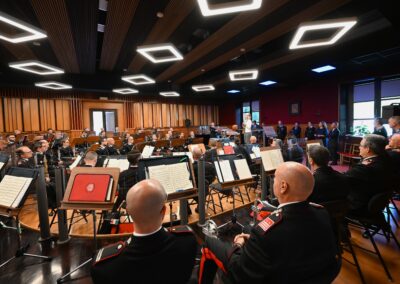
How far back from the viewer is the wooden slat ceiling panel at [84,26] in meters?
4.62

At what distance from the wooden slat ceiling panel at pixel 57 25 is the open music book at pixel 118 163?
3403 millimetres

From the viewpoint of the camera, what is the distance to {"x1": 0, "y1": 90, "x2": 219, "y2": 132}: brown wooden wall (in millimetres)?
10712

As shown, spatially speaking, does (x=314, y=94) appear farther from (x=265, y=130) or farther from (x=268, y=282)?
(x=268, y=282)

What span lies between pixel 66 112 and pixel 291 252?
44.8 feet

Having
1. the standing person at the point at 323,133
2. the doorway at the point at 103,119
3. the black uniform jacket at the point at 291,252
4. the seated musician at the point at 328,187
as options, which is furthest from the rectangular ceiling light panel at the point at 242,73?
the doorway at the point at 103,119

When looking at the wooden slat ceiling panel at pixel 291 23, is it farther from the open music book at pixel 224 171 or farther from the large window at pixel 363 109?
the large window at pixel 363 109

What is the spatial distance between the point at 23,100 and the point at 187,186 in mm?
12303

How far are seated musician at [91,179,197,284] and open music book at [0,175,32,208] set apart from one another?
1951 mm

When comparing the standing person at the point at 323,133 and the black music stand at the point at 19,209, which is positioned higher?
the standing person at the point at 323,133

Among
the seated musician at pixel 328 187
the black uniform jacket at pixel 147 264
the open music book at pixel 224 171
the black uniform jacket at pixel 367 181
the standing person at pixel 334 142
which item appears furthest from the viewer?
the standing person at pixel 334 142

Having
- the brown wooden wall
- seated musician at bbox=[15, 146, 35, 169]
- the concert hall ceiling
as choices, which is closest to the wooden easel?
seated musician at bbox=[15, 146, 35, 169]

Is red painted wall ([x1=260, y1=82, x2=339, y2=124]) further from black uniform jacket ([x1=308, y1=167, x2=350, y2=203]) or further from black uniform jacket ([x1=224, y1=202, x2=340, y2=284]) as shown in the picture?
black uniform jacket ([x1=224, y1=202, x2=340, y2=284])


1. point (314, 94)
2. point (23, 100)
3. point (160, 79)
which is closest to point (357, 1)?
point (314, 94)

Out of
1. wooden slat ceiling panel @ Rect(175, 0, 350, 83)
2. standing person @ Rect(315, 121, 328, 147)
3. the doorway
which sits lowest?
standing person @ Rect(315, 121, 328, 147)
